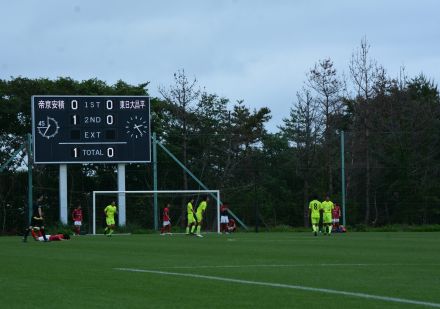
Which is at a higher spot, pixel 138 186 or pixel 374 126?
pixel 374 126

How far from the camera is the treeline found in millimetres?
51938

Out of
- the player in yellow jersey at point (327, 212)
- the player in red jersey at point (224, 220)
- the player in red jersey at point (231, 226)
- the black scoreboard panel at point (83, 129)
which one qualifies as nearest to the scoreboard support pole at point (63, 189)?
the black scoreboard panel at point (83, 129)

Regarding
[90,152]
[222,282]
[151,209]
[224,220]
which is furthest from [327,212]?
[222,282]

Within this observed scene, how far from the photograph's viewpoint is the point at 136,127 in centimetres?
4647

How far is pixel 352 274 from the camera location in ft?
45.8

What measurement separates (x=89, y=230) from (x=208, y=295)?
37.5 metres

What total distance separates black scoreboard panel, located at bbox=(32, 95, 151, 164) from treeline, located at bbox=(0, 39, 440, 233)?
4139 millimetres

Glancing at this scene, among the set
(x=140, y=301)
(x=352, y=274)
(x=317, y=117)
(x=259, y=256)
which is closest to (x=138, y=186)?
(x=317, y=117)

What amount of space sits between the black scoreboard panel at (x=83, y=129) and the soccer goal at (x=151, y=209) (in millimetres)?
2940

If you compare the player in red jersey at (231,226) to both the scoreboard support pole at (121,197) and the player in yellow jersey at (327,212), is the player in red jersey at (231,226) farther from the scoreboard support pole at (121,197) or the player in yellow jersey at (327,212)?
the player in yellow jersey at (327,212)

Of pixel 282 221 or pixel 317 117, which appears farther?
pixel 317 117

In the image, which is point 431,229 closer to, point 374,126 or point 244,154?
point 374,126

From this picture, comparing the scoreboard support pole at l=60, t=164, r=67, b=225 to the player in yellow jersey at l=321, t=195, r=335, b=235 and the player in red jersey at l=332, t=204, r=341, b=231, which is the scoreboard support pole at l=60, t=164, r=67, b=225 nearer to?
the player in red jersey at l=332, t=204, r=341, b=231

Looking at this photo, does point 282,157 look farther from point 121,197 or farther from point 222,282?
point 222,282
